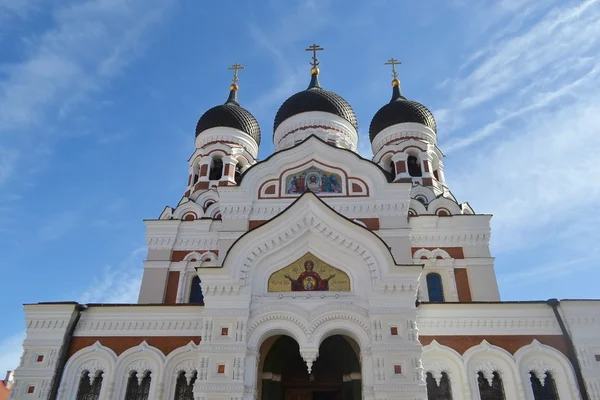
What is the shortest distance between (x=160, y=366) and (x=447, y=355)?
5.90 m

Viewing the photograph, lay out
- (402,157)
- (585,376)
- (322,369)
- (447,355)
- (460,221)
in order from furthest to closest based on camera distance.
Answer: (402,157), (460,221), (322,369), (447,355), (585,376)

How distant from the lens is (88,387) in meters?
10.3

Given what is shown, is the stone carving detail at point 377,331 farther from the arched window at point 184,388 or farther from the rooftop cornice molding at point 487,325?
the arched window at point 184,388

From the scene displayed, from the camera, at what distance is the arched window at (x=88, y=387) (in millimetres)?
10234

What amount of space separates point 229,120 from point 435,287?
1103cm

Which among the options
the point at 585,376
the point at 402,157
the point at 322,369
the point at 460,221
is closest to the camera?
the point at 585,376

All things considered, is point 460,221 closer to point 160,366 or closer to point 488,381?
point 488,381

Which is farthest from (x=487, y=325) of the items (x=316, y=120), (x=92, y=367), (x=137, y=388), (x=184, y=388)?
(x=316, y=120)

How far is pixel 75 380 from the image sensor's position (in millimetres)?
10266

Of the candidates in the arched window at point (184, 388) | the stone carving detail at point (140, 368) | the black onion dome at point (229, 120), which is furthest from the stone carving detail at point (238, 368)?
the black onion dome at point (229, 120)

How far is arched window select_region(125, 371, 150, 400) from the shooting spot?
10.2m

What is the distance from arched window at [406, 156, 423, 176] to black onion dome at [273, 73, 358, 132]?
8.18 feet

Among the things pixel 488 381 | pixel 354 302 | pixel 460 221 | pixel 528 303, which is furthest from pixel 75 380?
pixel 460 221

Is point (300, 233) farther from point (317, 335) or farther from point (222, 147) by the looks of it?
point (222, 147)
